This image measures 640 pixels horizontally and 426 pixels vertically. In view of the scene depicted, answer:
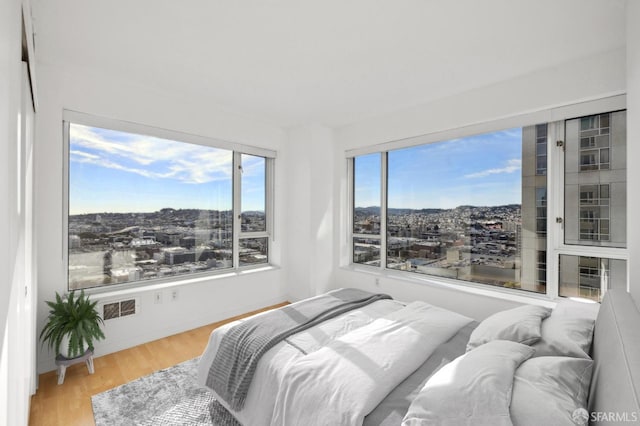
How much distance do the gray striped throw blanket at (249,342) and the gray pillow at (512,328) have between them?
1.01 metres

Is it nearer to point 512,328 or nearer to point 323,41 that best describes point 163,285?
point 323,41

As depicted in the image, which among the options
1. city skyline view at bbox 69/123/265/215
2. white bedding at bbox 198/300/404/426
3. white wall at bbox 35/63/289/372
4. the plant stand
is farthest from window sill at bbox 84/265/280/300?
A: white bedding at bbox 198/300/404/426

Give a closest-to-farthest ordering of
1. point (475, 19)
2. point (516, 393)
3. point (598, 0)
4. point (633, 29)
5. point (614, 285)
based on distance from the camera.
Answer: point (516, 393)
point (633, 29)
point (598, 0)
point (475, 19)
point (614, 285)

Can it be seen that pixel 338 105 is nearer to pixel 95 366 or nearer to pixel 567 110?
pixel 567 110

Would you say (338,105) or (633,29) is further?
(338,105)

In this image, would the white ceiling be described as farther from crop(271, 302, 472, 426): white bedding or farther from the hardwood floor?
the hardwood floor

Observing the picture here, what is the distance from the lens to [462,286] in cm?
332

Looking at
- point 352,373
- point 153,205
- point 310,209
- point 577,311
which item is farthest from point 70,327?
point 577,311

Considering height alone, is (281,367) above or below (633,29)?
below

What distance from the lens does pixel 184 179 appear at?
12.0 ft

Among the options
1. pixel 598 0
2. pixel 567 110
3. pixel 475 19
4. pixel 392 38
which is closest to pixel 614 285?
pixel 567 110

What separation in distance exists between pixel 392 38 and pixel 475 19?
55cm

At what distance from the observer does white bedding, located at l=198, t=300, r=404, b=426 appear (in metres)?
1.67

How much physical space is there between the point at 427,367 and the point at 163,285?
2.88 metres
